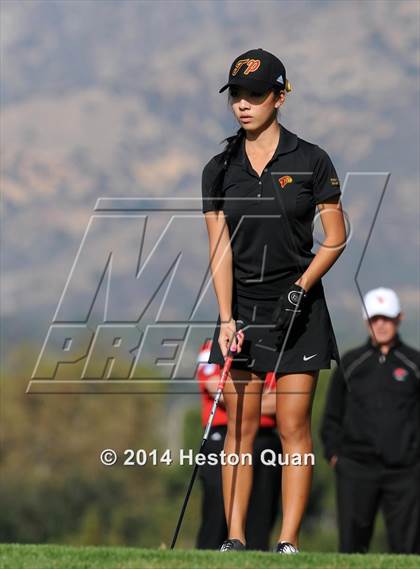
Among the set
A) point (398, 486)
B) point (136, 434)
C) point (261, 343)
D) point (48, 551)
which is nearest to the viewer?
point (48, 551)

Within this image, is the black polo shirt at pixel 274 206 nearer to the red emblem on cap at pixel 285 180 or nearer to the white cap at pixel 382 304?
the red emblem on cap at pixel 285 180

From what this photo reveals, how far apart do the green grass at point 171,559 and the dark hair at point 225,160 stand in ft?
5.70

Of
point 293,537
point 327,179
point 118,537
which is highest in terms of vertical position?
point 118,537

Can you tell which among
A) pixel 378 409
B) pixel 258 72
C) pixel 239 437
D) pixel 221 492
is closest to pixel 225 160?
pixel 258 72

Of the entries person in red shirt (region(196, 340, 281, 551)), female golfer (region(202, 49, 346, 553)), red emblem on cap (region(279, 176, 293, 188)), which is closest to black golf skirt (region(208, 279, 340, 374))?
female golfer (region(202, 49, 346, 553))

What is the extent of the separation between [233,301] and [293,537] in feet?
4.00

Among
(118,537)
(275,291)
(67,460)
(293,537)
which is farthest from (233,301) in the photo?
(118,537)

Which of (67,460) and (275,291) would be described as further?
(67,460)

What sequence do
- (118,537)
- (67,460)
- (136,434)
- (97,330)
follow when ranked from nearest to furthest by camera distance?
(97,330) < (136,434) < (67,460) < (118,537)

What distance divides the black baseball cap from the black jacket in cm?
387

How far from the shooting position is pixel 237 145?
6414 mm

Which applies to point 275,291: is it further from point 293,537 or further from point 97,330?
point 97,330

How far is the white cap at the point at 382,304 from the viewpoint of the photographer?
9.86 meters

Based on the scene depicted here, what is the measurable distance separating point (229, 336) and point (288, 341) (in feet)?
0.96
